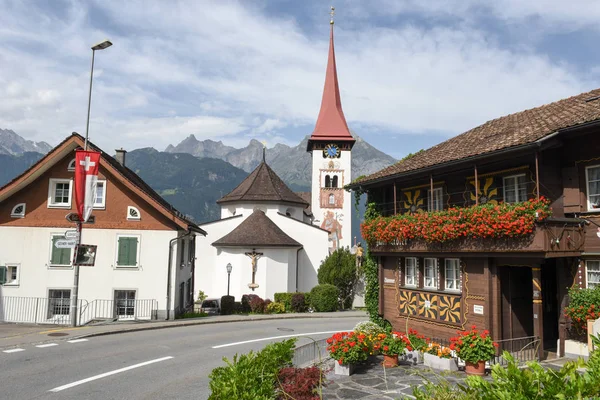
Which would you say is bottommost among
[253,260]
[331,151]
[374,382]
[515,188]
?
[374,382]

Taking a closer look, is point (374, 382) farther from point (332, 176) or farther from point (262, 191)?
point (332, 176)

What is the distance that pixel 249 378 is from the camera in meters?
8.08

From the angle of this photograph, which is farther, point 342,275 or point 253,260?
point 342,275

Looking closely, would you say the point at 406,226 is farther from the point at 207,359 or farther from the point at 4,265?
the point at 4,265

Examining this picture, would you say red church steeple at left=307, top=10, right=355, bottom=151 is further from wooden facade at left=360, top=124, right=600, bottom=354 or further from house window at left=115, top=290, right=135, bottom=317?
wooden facade at left=360, top=124, right=600, bottom=354

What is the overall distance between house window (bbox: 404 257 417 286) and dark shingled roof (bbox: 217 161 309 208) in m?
26.0

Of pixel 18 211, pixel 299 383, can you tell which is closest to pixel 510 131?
pixel 299 383

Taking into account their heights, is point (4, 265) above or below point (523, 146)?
below

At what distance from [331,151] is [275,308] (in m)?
28.6

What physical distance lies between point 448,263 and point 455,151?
13.9 ft

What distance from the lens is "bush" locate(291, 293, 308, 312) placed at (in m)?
30.6

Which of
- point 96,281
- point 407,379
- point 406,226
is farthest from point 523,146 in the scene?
point 96,281

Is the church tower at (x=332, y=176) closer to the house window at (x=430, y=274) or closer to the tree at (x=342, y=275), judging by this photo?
the tree at (x=342, y=275)

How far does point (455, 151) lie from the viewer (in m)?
16.9
